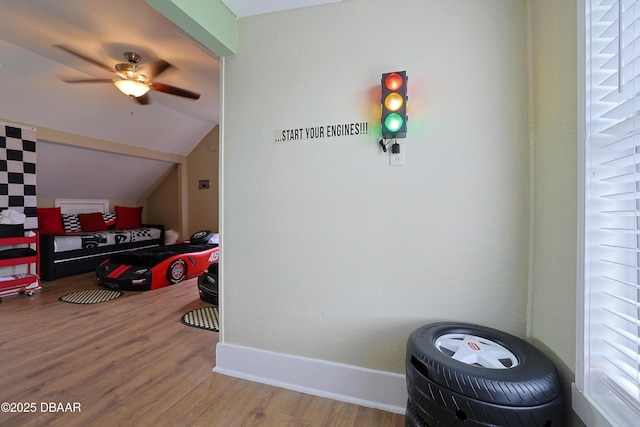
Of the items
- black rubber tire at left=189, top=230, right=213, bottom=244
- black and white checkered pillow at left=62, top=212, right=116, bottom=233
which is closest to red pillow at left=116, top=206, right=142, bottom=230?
black and white checkered pillow at left=62, top=212, right=116, bottom=233

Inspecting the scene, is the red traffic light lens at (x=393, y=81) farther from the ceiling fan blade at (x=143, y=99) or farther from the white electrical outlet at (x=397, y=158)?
the ceiling fan blade at (x=143, y=99)

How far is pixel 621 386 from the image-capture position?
0.72 meters

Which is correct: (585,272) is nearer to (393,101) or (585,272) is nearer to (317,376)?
(393,101)

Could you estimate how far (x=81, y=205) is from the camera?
193 inches

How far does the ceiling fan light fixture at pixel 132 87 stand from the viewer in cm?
282

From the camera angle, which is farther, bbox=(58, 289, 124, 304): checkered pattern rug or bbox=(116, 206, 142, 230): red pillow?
bbox=(116, 206, 142, 230): red pillow

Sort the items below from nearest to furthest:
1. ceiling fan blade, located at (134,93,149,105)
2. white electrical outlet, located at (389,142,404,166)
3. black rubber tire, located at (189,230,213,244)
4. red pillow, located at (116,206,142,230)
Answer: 1. white electrical outlet, located at (389,142,404,166)
2. ceiling fan blade, located at (134,93,149,105)
3. black rubber tire, located at (189,230,213,244)
4. red pillow, located at (116,206,142,230)

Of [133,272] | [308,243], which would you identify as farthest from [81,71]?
[308,243]

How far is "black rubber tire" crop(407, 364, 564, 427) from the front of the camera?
2.58ft

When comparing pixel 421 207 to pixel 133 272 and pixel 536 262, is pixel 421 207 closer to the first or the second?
pixel 536 262

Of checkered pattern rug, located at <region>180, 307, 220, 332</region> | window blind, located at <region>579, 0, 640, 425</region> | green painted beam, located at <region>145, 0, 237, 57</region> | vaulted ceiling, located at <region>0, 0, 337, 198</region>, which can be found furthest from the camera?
checkered pattern rug, located at <region>180, 307, 220, 332</region>

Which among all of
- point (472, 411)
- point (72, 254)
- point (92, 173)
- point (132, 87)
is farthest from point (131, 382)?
point (92, 173)

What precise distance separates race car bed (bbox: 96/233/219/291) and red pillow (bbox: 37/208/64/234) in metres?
1.63

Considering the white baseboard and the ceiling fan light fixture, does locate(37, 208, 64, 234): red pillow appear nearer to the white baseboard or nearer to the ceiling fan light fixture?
the ceiling fan light fixture
